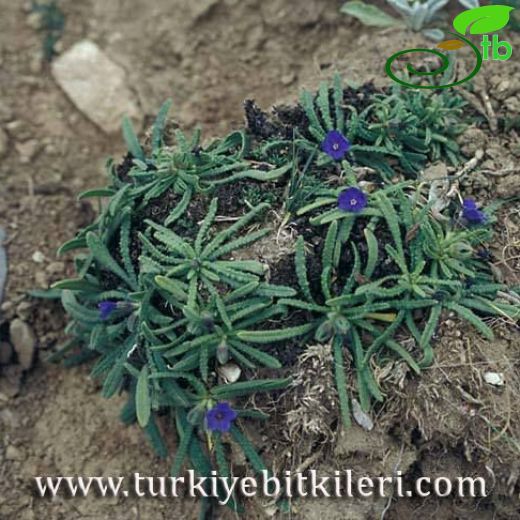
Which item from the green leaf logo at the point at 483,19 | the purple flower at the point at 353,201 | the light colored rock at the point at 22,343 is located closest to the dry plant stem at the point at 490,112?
the green leaf logo at the point at 483,19

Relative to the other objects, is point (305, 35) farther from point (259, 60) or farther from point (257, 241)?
point (257, 241)

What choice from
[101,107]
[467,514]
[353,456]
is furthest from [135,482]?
[101,107]

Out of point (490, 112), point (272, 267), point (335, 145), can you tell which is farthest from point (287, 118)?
point (490, 112)

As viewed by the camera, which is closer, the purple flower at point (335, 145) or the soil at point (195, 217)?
the soil at point (195, 217)

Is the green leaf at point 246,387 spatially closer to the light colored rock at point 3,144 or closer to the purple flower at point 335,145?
the purple flower at point 335,145

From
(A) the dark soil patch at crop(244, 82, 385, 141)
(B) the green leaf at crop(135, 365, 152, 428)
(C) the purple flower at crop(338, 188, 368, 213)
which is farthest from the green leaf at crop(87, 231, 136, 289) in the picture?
(C) the purple flower at crop(338, 188, 368, 213)

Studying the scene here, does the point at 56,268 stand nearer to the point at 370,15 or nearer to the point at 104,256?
the point at 104,256
